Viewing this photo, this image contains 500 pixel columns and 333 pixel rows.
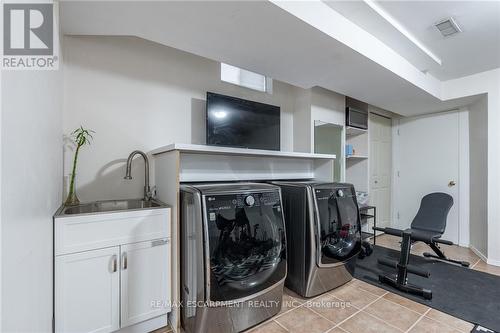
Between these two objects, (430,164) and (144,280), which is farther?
(430,164)

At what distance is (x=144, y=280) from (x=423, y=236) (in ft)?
9.18

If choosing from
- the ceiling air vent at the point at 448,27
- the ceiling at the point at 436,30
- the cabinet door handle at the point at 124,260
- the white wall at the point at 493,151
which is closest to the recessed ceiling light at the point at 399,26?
the ceiling at the point at 436,30

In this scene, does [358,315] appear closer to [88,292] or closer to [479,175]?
[88,292]

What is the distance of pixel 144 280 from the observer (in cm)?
159

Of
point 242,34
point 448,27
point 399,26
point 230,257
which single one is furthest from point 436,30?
point 230,257

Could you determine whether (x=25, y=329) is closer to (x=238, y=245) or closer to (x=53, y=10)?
(x=238, y=245)

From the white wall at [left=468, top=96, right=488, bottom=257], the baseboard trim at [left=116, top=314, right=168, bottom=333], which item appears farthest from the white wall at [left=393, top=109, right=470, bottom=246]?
the baseboard trim at [left=116, top=314, right=168, bottom=333]

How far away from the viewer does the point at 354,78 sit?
101 inches

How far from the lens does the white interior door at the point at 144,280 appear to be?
1.54 metres

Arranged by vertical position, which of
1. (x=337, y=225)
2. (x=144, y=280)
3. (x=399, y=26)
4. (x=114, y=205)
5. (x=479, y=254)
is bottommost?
(x=479, y=254)

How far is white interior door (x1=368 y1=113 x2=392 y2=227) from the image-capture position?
4055 millimetres

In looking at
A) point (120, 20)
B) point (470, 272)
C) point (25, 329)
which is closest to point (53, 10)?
point (120, 20)

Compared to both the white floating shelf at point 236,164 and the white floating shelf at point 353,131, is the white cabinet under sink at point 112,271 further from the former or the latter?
the white floating shelf at point 353,131

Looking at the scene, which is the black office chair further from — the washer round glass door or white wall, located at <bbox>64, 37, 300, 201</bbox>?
white wall, located at <bbox>64, 37, 300, 201</bbox>
